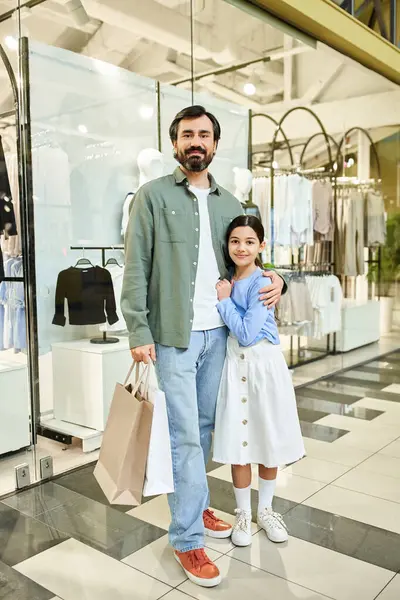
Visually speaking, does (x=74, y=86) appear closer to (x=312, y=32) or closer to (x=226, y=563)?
(x=312, y=32)

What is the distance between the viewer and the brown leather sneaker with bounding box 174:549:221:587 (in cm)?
202

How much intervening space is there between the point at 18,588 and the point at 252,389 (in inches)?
42.3

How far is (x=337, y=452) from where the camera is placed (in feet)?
11.3

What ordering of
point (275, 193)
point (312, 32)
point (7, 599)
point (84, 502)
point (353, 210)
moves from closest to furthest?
point (7, 599) → point (84, 502) → point (312, 32) → point (275, 193) → point (353, 210)

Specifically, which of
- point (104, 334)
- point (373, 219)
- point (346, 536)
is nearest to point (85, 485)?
point (104, 334)

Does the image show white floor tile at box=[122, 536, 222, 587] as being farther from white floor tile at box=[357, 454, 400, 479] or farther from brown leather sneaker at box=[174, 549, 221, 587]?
white floor tile at box=[357, 454, 400, 479]

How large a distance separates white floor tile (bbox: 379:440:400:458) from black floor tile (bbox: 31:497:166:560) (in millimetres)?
1584

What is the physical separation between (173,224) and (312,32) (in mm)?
3475

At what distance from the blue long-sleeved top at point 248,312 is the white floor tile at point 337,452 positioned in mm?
1359

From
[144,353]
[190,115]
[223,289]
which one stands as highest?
[190,115]

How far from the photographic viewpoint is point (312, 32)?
4.77 m

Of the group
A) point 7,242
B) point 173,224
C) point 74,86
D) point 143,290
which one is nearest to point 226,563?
point 143,290

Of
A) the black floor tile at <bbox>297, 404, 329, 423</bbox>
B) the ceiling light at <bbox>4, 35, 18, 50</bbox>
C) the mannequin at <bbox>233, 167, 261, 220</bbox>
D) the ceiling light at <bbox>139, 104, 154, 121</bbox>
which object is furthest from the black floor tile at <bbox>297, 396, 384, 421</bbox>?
the ceiling light at <bbox>4, 35, 18, 50</bbox>

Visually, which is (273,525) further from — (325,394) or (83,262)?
(325,394)
